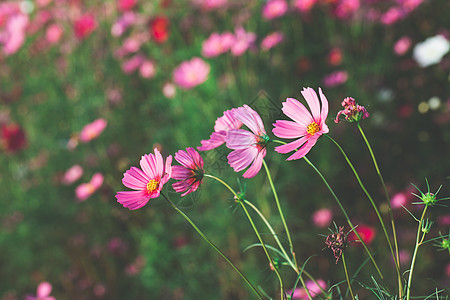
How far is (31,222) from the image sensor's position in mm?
1535

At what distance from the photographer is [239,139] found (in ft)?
1.17

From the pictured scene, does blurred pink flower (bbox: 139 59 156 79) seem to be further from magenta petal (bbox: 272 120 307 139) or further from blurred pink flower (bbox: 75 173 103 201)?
magenta petal (bbox: 272 120 307 139)

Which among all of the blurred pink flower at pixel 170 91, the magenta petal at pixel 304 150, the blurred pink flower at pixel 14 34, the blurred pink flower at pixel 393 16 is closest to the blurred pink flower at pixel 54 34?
the blurred pink flower at pixel 14 34

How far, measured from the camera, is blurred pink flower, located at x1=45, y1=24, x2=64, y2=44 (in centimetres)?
207

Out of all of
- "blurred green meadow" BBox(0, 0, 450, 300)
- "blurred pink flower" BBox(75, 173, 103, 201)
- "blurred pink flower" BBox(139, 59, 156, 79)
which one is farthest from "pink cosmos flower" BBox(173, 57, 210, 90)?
"blurred pink flower" BBox(75, 173, 103, 201)

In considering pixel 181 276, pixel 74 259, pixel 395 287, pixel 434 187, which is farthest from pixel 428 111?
pixel 74 259

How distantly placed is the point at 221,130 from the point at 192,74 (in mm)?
1151

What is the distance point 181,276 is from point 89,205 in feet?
1.50

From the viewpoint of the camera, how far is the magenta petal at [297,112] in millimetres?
357

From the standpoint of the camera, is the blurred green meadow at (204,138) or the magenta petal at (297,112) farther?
the blurred green meadow at (204,138)

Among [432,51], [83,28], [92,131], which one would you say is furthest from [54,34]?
[432,51]

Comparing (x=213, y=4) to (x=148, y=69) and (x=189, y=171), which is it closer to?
(x=148, y=69)

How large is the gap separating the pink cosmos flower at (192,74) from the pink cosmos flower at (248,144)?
1.10 metres

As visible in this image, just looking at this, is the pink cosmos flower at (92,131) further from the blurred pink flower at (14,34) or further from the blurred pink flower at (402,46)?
the blurred pink flower at (402,46)
